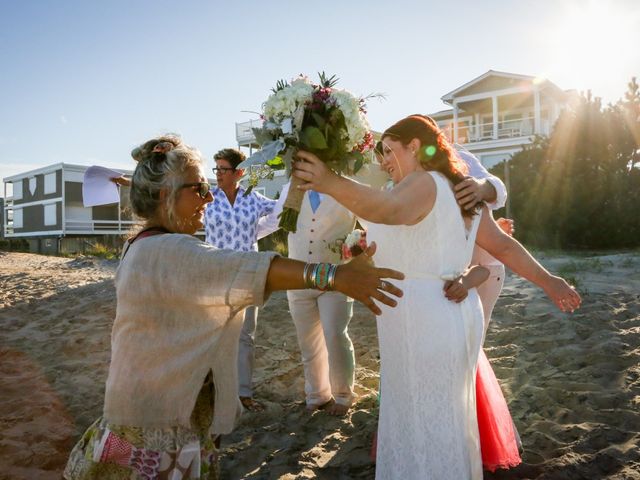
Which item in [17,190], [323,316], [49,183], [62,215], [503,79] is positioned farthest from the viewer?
[17,190]

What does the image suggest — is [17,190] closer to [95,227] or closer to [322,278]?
[95,227]

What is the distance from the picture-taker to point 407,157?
2.69 metres

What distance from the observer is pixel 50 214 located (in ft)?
107

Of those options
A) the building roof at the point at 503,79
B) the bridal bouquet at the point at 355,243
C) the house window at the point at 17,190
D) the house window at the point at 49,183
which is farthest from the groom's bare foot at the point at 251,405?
the house window at the point at 17,190

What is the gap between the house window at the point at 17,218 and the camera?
Result: 37000 millimetres

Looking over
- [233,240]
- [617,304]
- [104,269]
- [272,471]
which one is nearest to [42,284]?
[104,269]

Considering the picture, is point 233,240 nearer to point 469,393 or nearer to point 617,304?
point 469,393

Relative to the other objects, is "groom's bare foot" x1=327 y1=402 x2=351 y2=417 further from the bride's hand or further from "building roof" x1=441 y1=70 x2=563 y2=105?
"building roof" x1=441 y1=70 x2=563 y2=105

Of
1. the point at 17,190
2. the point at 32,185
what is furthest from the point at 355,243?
the point at 17,190

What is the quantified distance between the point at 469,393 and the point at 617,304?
551 centimetres

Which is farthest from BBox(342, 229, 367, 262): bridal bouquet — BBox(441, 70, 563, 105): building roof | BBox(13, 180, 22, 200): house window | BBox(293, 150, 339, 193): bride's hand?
BBox(13, 180, 22, 200): house window

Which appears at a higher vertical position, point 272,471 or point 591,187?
point 591,187

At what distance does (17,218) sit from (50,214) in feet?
22.7

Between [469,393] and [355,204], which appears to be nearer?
[355,204]
